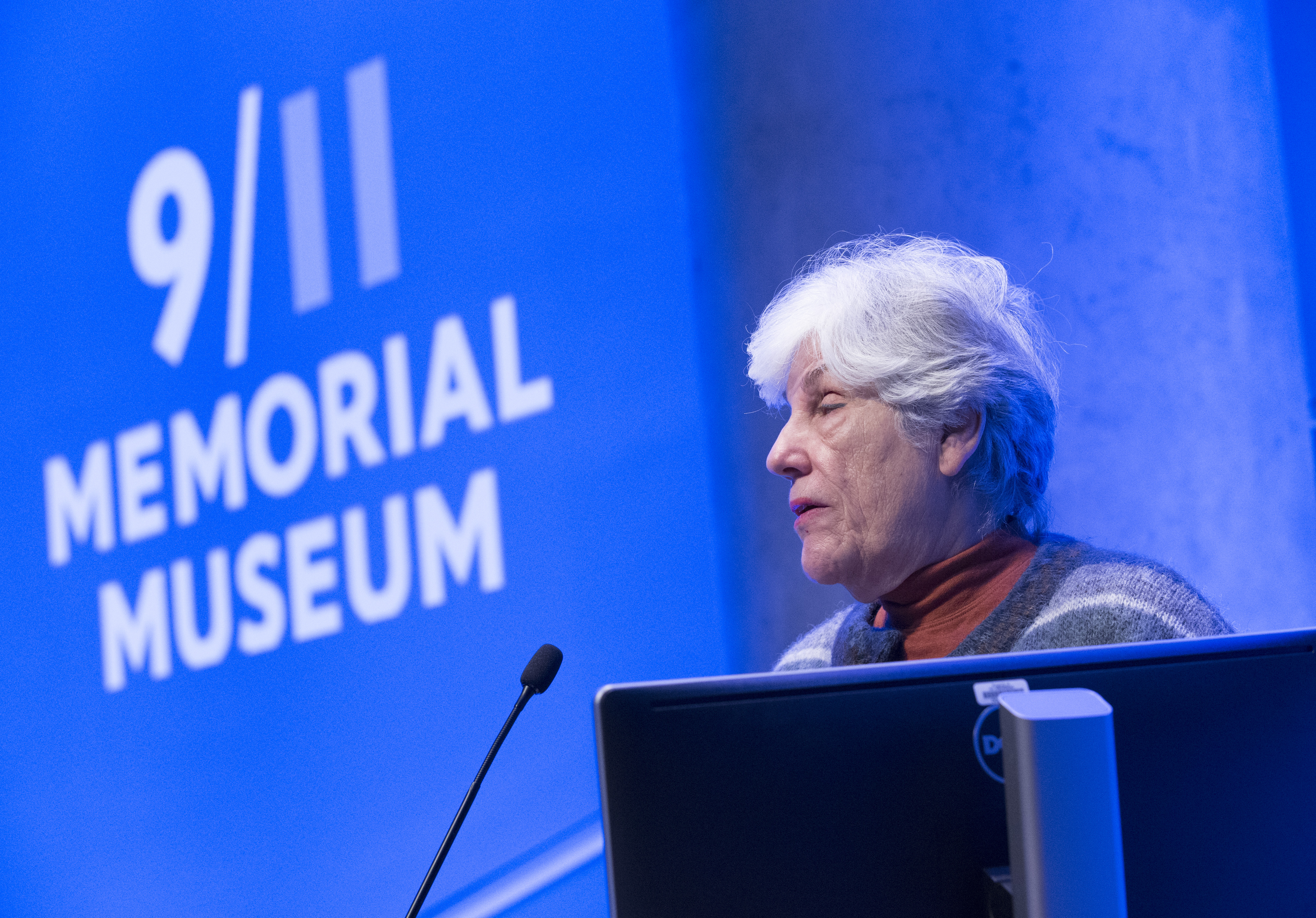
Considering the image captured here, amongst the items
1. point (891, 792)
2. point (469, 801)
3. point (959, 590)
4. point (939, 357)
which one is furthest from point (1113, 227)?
point (891, 792)

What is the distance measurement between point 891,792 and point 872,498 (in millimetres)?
787

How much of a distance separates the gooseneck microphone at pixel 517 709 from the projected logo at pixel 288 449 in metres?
1.29

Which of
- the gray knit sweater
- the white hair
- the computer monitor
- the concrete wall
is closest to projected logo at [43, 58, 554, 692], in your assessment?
the concrete wall

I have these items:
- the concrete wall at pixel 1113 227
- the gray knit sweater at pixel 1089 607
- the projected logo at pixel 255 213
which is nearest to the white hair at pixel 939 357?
the gray knit sweater at pixel 1089 607

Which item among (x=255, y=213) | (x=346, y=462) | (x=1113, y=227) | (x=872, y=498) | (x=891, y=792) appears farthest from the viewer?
(x=255, y=213)

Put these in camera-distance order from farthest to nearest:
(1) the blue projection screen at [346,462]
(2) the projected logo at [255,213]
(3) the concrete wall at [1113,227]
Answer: (2) the projected logo at [255,213] → (1) the blue projection screen at [346,462] → (3) the concrete wall at [1113,227]

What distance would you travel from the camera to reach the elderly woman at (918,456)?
1.41 meters

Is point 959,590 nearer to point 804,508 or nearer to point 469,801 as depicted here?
point 804,508

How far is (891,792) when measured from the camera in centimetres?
65

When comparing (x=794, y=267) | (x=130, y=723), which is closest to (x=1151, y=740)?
(x=794, y=267)

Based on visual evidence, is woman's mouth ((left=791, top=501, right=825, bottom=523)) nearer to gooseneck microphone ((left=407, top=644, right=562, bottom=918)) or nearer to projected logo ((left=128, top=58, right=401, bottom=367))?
gooseneck microphone ((left=407, top=644, right=562, bottom=918))

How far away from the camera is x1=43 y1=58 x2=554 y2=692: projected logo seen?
254 centimetres

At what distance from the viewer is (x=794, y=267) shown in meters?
2.41

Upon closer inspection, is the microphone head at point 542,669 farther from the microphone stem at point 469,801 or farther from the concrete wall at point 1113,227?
Result: the concrete wall at point 1113,227
